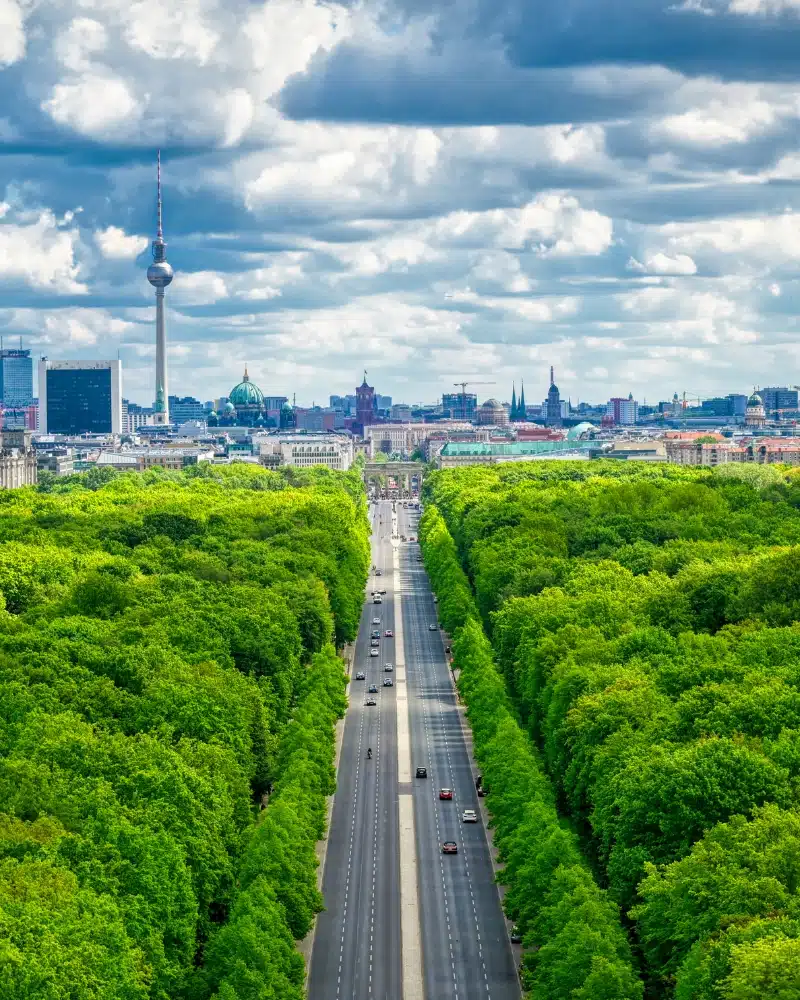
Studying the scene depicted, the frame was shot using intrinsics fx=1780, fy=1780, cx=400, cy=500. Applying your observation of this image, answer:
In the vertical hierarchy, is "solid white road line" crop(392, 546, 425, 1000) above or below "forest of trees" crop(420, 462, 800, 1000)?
below

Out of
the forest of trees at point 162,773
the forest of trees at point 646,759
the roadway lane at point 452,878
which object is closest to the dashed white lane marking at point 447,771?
the roadway lane at point 452,878

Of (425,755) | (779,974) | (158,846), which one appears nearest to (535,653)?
(425,755)

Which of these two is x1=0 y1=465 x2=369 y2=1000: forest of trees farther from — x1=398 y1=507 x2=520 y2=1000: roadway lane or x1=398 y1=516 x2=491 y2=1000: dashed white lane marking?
x1=398 y1=516 x2=491 y2=1000: dashed white lane marking

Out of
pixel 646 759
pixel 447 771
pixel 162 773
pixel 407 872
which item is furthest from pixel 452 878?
pixel 447 771

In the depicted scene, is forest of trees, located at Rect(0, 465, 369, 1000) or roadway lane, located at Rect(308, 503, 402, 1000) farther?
roadway lane, located at Rect(308, 503, 402, 1000)

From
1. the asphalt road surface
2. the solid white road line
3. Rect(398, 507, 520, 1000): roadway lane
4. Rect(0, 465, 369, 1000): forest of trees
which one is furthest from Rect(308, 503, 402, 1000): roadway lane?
Rect(0, 465, 369, 1000): forest of trees

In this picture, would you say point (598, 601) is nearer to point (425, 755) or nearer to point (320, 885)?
point (425, 755)

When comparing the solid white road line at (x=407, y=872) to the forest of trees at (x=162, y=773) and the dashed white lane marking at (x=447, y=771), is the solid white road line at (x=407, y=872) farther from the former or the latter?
the forest of trees at (x=162, y=773)

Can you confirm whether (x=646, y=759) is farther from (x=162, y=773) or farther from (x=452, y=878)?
(x=162, y=773)
